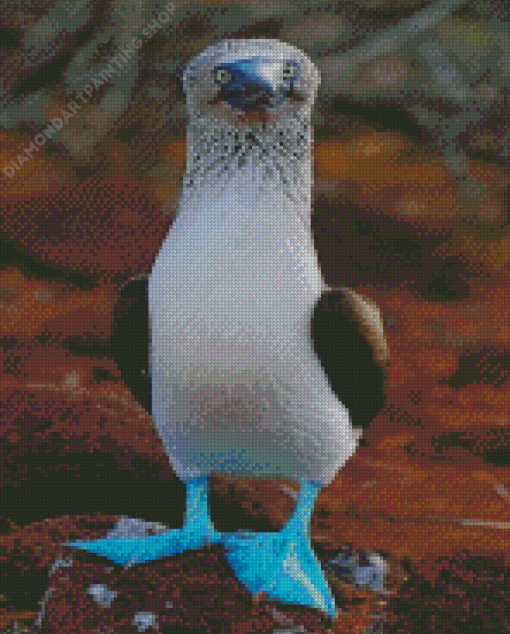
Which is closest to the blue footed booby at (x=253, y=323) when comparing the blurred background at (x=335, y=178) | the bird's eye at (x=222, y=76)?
the bird's eye at (x=222, y=76)

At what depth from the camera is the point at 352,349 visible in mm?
2281

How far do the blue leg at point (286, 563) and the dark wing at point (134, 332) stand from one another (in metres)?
0.55

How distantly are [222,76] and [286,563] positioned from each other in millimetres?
1325

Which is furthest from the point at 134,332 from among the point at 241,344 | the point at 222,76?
the point at 222,76

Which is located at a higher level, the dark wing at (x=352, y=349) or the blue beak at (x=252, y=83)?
the blue beak at (x=252, y=83)

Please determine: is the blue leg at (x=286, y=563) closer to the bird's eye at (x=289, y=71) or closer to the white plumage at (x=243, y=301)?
the white plumage at (x=243, y=301)

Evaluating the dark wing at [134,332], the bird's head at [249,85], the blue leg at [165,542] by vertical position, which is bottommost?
the blue leg at [165,542]

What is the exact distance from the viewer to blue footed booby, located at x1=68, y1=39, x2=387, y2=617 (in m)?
2.18

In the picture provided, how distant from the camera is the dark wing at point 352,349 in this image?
7.29 ft

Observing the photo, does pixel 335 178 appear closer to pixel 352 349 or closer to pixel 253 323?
pixel 352 349

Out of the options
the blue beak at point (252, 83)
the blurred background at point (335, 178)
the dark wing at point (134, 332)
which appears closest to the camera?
the blue beak at point (252, 83)

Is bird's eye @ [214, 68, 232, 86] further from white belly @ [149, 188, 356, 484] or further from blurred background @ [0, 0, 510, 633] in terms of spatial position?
blurred background @ [0, 0, 510, 633]

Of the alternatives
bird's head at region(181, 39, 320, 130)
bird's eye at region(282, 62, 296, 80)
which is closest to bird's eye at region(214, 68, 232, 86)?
bird's head at region(181, 39, 320, 130)

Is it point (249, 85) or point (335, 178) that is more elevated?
point (249, 85)
